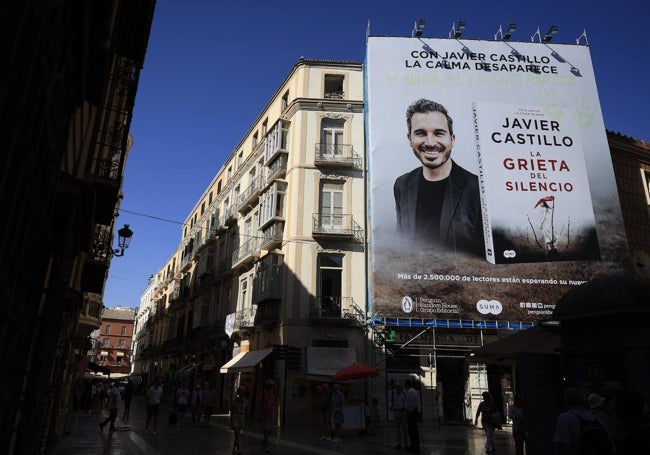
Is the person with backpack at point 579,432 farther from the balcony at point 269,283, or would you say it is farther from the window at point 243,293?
the window at point 243,293

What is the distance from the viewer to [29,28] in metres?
2.26

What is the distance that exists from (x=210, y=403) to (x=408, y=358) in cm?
861

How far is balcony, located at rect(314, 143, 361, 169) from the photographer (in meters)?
24.8

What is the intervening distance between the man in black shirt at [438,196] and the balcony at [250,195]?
8.55 metres

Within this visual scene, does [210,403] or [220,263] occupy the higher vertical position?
[220,263]

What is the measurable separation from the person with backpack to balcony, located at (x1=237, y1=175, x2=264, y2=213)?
957 inches

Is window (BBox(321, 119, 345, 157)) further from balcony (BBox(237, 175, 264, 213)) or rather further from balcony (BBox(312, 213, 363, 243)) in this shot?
balcony (BBox(237, 175, 264, 213))

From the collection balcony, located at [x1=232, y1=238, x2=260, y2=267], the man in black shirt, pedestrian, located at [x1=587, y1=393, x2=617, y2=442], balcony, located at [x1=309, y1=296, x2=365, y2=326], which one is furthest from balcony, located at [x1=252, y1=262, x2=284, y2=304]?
pedestrian, located at [x1=587, y1=393, x2=617, y2=442]

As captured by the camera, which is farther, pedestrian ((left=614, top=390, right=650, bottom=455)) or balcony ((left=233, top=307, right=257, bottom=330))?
balcony ((left=233, top=307, right=257, bottom=330))

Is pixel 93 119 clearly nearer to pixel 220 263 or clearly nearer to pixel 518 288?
pixel 518 288

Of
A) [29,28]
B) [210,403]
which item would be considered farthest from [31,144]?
[210,403]

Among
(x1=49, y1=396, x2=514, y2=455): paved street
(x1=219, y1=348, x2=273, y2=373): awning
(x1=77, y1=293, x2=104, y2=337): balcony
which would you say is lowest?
(x1=49, y1=396, x2=514, y2=455): paved street

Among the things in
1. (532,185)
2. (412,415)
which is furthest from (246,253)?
(412,415)

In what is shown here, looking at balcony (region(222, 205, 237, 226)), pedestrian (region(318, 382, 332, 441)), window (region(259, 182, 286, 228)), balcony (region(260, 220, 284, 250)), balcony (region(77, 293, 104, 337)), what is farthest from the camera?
balcony (region(222, 205, 237, 226))
